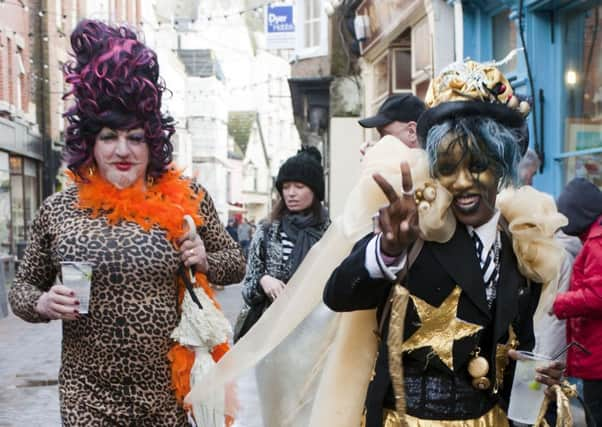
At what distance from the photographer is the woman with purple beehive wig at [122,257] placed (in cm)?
320

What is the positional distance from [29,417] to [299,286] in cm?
496

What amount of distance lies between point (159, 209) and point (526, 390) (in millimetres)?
1514

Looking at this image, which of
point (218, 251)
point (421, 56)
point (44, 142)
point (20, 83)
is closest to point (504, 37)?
point (421, 56)

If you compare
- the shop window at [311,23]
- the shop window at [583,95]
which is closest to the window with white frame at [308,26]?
the shop window at [311,23]

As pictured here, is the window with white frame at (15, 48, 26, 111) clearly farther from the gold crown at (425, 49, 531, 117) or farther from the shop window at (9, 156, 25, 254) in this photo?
the gold crown at (425, 49, 531, 117)

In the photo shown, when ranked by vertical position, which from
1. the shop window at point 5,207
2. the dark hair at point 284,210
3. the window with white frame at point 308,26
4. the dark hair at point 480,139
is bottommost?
the shop window at point 5,207

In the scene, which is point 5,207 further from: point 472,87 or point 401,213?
point 401,213

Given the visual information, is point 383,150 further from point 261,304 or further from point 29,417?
point 29,417

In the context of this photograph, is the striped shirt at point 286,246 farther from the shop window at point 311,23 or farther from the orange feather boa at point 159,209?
the shop window at point 311,23

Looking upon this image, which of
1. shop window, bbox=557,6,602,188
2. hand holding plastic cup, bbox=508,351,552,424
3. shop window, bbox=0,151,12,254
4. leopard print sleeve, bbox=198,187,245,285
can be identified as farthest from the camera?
shop window, bbox=0,151,12,254

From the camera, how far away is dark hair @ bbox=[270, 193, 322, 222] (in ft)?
18.1

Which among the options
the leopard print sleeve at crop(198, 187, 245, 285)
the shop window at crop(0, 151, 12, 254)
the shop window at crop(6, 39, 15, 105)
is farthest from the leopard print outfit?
the shop window at crop(6, 39, 15, 105)

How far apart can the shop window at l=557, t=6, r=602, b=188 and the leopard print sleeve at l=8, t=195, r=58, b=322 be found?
494cm

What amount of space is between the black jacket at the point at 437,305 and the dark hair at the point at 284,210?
117 inches
